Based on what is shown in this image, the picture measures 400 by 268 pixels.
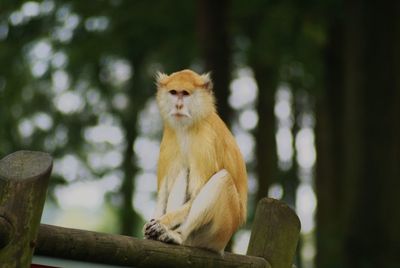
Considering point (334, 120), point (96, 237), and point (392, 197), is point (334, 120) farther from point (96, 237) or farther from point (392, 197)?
point (96, 237)

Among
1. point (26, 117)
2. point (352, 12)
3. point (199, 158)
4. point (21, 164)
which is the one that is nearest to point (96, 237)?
point (21, 164)

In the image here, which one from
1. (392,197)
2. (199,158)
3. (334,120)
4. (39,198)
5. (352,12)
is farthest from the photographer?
(334,120)

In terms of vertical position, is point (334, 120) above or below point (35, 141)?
above

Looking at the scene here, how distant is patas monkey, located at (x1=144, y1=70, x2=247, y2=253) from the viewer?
4.83 meters

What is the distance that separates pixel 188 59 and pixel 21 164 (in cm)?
1270

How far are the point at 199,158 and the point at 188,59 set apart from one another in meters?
11.1

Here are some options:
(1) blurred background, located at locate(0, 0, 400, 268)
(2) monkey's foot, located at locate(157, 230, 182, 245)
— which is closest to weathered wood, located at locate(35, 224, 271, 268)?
(2) monkey's foot, located at locate(157, 230, 182, 245)

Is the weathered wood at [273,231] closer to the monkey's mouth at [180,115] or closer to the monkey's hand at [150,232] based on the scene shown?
the monkey's hand at [150,232]

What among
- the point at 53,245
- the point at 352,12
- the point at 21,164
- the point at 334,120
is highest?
the point at 352,12

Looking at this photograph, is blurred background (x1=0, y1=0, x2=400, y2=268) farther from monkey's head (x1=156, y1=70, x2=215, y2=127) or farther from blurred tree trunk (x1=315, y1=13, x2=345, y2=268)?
monkey's head (x1=156, y1=70, x2=215, y2=127)

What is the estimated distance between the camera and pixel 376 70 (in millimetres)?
11445

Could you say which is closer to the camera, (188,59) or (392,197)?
(392,197)

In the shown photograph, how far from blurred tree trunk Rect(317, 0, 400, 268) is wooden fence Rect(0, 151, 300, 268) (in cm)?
673

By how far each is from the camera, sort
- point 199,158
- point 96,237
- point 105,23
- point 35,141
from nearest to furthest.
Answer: point 96,237 → point 199,158 → point 105,23 → point 35,141
